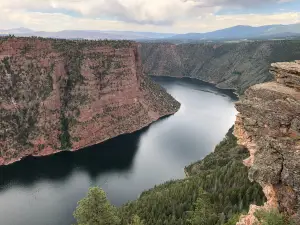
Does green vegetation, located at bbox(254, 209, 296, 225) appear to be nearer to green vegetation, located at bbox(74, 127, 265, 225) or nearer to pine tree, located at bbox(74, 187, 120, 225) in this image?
pine tree, located at bbox(74, 187, 120, 225)

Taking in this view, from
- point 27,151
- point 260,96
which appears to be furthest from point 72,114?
point 260,96

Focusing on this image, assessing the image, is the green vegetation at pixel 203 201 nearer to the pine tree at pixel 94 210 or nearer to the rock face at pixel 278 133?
the pine tree at pixel 94 210

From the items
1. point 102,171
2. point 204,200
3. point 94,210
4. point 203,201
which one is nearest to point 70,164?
point 102,171

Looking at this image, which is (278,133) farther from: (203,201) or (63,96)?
(63,96)

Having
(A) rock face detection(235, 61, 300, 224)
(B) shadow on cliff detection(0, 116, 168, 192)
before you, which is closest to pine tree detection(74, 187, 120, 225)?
(A) rock face detection(235, 61, 300, 224)

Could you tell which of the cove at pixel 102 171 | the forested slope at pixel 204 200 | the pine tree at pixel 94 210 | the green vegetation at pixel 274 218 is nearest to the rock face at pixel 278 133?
the green vegetation at pixel 274 218

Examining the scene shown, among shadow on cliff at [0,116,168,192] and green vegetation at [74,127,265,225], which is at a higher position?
green vegetation at [74,127,265,225]
